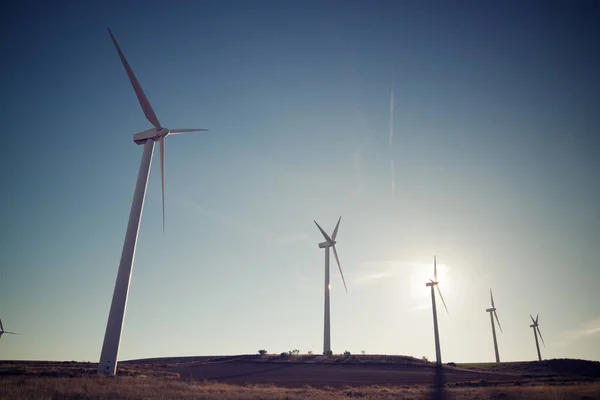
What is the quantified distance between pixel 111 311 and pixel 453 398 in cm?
3136

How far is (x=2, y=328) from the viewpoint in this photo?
92812mm

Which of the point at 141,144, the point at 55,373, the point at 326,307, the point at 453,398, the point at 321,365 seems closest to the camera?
Answer: the point at 453,398

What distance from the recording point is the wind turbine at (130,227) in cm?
3475

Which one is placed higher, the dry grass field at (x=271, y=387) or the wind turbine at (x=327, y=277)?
the wind turbine at (x=327, y=277)

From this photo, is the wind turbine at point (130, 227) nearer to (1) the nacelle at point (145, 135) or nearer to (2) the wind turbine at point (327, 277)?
(1) the nacelle at point (145, 135)

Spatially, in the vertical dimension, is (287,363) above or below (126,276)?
below

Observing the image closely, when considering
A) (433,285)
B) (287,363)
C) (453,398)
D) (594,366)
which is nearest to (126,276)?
(453,398)

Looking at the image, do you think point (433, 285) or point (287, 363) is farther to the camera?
point (433, 285)

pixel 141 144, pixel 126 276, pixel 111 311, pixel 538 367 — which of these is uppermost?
pixel 141 144

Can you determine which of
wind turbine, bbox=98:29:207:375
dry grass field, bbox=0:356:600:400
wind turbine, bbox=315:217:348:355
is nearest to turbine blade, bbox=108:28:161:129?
wind turbine, bbox=98:29:207:375

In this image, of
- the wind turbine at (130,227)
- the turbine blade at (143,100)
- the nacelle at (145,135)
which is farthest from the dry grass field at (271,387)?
the turbine blade at (143,100)

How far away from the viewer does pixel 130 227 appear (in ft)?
127

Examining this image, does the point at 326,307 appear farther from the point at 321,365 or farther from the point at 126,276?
the point at 126,276

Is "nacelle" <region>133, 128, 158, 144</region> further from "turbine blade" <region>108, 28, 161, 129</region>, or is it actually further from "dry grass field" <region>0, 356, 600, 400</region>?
"dry grass field" <region>0, 356, 600, 400</region>
